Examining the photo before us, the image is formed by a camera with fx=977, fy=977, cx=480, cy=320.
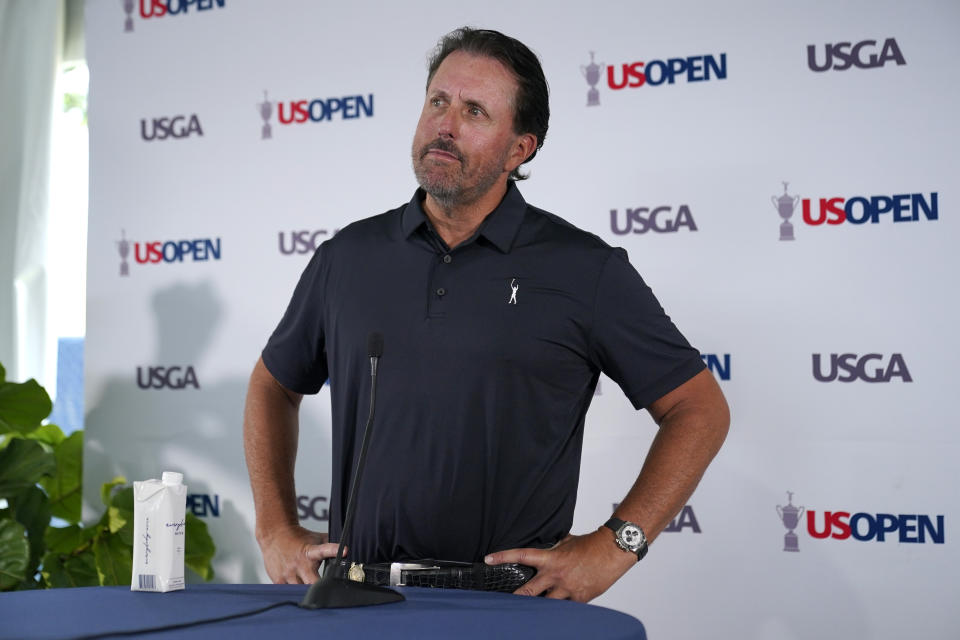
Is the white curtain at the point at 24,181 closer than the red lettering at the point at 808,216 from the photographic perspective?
No

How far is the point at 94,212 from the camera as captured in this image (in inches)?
146

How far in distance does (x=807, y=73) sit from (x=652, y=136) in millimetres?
476

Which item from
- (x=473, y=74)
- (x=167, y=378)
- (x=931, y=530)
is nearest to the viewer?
(x=473, y=74)

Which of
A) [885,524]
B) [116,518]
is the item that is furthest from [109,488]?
[885,524]

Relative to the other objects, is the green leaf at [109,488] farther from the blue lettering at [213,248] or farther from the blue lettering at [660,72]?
the blue lettering at [660,72]

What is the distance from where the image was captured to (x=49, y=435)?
3787mm

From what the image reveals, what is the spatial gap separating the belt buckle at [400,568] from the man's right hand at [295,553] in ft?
0.42

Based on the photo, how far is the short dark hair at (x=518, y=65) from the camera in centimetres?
197

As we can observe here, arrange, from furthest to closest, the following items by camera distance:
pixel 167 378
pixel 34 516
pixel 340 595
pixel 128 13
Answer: pixel 128 13 < pixel 167 378 < pixel 34 516 < pixel 340 595

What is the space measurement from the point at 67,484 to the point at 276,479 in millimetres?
2094

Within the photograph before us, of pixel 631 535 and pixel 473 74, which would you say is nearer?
pixel 631 535

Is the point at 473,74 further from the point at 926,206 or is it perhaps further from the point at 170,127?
the point at 170,127

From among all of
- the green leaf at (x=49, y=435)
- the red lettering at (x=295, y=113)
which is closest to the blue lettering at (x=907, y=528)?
the red lettering at (x=295, y=113)

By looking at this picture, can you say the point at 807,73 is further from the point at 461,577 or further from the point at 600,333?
the point at 461,577
